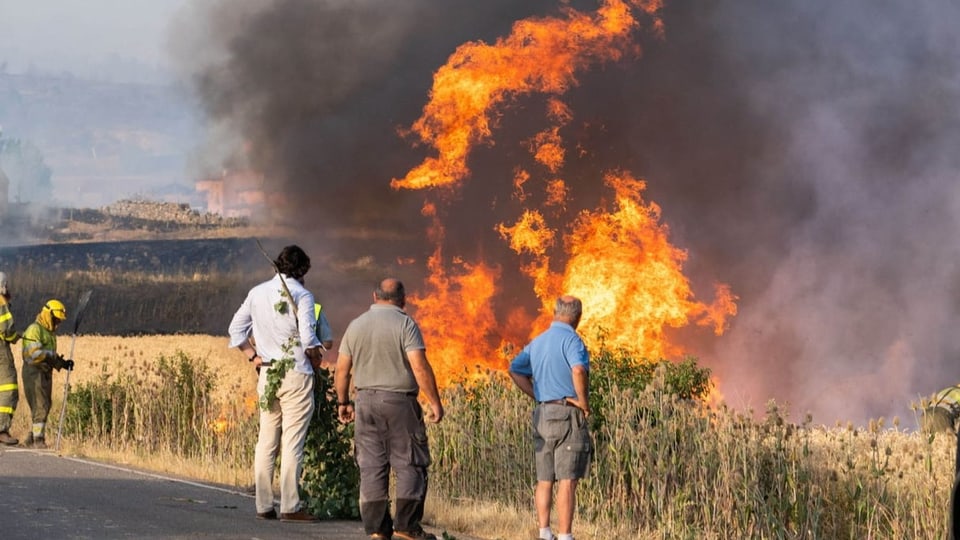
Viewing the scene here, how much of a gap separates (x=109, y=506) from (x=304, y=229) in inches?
781

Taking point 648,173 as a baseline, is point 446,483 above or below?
below

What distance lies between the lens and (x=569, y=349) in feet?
37.4

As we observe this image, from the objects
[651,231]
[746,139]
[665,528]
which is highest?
[746,139]

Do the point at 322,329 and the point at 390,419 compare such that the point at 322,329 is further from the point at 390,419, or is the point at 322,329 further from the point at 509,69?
the point at 509,69

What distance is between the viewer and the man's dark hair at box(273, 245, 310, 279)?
41.5 feet

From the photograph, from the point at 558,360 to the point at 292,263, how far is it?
2.59 metres

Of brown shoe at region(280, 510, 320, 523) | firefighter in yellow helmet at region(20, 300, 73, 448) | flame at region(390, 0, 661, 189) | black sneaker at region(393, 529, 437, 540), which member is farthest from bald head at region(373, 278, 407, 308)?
flame at region(390, 0, 661, 189)

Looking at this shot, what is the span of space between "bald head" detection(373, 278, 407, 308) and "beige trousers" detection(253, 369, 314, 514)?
4.31 feet

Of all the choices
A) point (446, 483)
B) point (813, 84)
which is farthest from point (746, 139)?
point (446, 483)

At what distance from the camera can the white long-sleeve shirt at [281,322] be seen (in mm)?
12523

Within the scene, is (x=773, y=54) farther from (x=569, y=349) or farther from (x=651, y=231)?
(x=569, y=349)

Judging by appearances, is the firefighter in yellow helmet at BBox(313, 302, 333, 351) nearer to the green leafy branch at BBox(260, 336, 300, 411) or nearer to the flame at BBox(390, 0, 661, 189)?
the green leafy branch at BBox(260, 336, 300, 411)

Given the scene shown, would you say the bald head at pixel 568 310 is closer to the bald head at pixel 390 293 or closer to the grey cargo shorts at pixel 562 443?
the grey cargo shorts at pixel 562 443

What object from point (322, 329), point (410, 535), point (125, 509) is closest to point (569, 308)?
point (410, 535)
